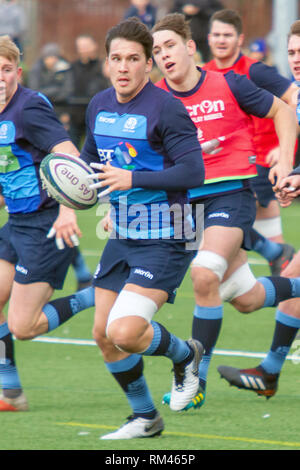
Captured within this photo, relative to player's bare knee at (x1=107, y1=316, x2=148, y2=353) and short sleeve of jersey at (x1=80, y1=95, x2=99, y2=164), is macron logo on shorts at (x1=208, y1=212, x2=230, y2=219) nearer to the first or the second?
short sleeve of jersey at (x1=80, y1=95, x2=99, y2=164)

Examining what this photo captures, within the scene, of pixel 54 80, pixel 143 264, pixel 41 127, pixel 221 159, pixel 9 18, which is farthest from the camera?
pixel 9 18

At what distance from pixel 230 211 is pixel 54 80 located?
1081 cm

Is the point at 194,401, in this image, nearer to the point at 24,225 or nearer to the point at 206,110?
the point at 24,225

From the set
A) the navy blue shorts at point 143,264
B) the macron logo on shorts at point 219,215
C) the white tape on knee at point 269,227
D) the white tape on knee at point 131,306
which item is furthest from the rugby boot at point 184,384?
the white tape on knee at point 269,227

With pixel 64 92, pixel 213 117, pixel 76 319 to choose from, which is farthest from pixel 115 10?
pixel 213 117

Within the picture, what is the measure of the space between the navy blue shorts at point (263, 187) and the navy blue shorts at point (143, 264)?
3938 millimetres

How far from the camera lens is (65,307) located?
244 inches

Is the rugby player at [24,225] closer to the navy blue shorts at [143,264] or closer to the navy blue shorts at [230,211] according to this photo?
the navy blue shorts at [143,264]

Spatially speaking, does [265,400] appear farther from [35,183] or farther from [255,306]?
[35,183]

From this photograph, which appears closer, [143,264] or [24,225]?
[143,264]

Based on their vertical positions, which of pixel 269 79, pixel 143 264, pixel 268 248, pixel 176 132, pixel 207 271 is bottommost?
pixel 268 248

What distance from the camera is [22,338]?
599 cm

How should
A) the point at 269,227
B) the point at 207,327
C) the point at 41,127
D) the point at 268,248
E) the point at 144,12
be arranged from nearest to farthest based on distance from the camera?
the point at 41,127, the point at 207,327, the point at 268,248, the point at 269,227, the point at 144,12

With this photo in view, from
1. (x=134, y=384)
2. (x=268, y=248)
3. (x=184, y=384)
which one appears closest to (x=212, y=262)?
(x=184, y=384)
